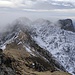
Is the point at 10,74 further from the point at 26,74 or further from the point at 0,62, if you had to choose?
the point at 26,74

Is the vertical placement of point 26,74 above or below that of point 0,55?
below

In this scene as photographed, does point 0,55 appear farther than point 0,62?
Yes

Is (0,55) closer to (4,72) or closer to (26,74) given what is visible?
(4,72)

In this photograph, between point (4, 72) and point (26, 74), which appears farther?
point (26, 74)

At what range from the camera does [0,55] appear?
15288cm

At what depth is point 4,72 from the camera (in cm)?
12888

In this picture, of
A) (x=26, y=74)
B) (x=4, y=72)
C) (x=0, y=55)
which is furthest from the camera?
(x=26, y=74)

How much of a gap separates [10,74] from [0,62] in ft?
33.5

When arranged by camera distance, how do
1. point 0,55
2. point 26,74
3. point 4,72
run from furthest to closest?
point 26,74
point 0,55
point 4,72

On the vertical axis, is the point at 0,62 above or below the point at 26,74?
above

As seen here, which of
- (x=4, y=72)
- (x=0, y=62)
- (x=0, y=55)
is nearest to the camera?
(x=4, y=72)

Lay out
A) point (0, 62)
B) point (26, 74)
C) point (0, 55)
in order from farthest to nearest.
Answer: point (26, 74)
point (0, 55)
point (0, 62)

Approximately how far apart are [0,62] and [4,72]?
11645mm

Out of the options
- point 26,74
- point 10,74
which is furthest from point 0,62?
point 26,74
